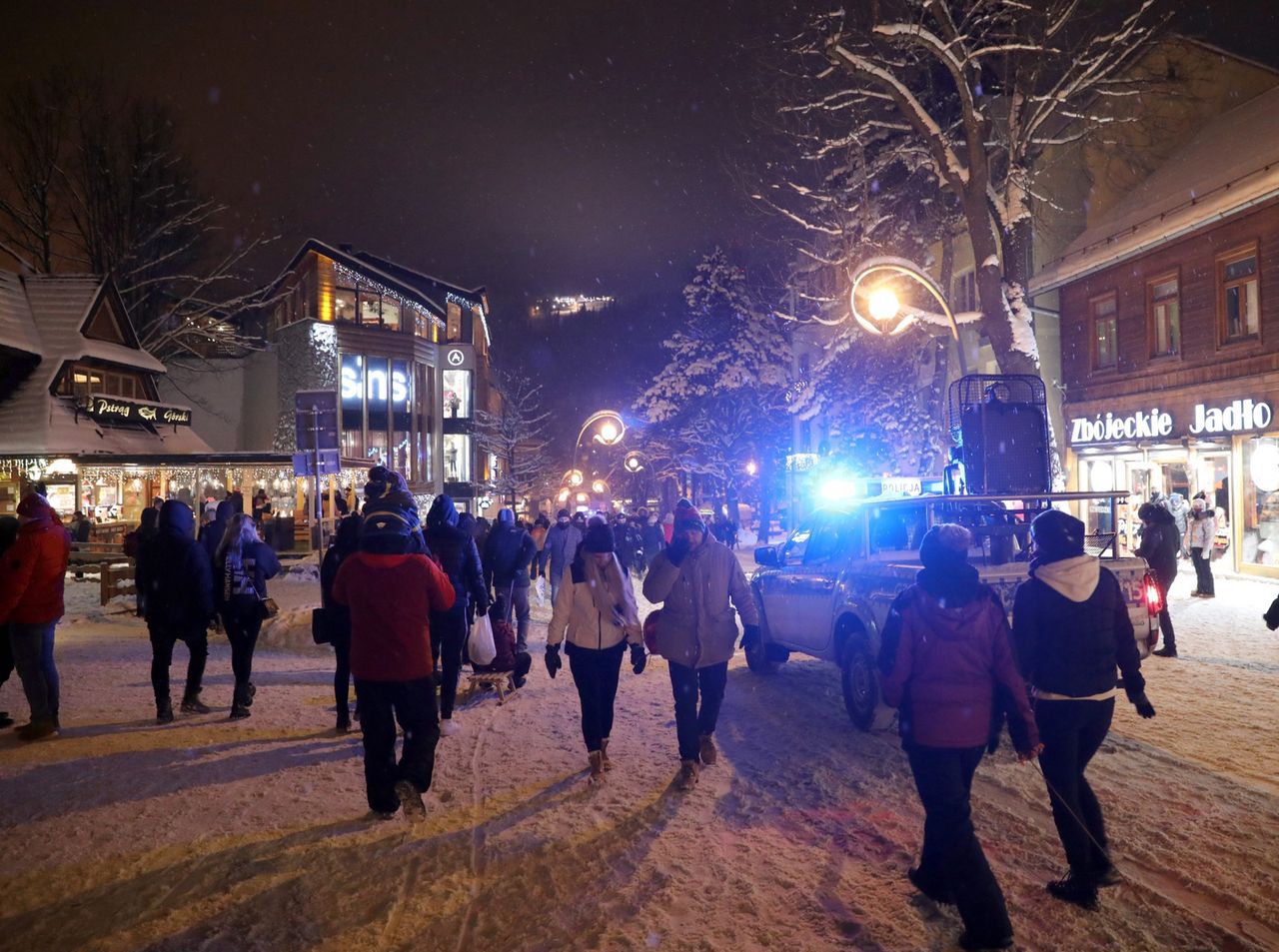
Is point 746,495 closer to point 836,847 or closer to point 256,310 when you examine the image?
point 256,310

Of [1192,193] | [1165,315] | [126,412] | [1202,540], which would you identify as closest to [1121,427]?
[1165,315]

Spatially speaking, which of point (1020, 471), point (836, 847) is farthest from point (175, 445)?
point (836, 847)

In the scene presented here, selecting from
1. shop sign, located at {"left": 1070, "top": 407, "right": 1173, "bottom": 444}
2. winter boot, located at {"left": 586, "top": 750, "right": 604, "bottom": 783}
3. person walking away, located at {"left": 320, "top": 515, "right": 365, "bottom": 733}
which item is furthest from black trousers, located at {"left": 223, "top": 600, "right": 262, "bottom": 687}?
shop sign, located at {"left": 1070, "top": 407, "right": 1173, "bottom": 444}

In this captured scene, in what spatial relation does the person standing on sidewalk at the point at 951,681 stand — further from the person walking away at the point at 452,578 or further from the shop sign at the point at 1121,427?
the shop sign at the point at 1121,427

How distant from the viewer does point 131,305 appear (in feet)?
99.3

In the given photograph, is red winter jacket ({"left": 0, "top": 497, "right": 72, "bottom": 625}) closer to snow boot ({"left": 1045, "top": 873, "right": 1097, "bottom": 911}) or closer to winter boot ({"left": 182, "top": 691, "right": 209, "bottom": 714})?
winter boot ({"left": 182, "top": 691, "right": 209, "bottom": 714})

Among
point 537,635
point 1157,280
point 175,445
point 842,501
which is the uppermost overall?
point 1157,280

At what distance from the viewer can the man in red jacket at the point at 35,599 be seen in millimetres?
6945

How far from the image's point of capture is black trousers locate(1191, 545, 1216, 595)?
15.7 meters

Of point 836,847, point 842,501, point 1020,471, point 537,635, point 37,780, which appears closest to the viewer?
point 836,847

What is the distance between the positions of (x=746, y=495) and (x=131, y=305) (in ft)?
86.8

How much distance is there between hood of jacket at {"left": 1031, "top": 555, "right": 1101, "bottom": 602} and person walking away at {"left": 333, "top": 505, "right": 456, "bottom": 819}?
10.6 feet

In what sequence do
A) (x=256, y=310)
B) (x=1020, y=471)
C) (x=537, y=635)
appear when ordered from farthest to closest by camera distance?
(x=256, y=310) → (x=537, y=635) → (x=1020, y=471)

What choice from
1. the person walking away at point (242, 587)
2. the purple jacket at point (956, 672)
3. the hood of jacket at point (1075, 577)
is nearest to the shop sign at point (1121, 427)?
the hood of jacket at point (1075, 577)
